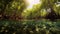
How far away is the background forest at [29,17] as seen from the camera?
5.86 meters

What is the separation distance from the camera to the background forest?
5863 mm

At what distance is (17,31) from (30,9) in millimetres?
3825

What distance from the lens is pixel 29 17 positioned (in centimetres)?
906

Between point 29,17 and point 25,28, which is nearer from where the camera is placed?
point 25,28

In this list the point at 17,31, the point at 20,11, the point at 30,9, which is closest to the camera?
the point at 17,31

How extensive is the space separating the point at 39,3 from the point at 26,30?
152 inches

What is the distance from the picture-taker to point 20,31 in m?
5.82

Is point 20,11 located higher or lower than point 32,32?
higher

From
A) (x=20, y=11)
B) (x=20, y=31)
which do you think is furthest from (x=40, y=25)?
(x=20, y=11)

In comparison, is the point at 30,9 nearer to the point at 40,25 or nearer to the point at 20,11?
the point at 20,11

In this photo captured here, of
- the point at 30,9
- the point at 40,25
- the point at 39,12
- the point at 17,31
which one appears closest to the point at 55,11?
the point at 39,12

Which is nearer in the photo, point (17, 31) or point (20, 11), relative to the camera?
point (17, 31)

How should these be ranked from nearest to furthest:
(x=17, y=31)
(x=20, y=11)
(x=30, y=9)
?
(x=17, y=31), (x=20, y=11), (x=30, y=9)

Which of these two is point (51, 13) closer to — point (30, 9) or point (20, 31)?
point (30, 9)
